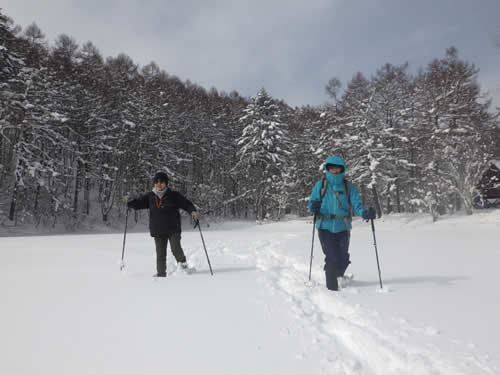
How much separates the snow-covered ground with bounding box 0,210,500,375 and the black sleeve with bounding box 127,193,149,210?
1.23 meters

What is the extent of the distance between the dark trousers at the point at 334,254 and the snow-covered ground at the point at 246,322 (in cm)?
22

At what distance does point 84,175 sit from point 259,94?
692 inches

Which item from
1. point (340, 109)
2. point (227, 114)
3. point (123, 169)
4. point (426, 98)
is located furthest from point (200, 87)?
point (426, 98)

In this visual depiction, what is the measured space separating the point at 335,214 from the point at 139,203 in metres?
3.69

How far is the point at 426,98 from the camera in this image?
20.8 metres

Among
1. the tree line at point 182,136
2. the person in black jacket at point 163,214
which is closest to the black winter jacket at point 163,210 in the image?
the person in black jacket at point 163,214

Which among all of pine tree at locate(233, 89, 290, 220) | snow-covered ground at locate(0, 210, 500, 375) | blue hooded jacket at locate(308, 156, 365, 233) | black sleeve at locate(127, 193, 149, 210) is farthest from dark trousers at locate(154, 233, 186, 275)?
pine tree at locate(233, 89, 290, 220)

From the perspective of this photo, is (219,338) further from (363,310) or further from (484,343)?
(484,343)

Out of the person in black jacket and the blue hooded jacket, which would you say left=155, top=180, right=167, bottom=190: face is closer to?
the person in black jacket

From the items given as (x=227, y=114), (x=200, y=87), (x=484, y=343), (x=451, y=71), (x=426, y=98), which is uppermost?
(x=200, y=87)

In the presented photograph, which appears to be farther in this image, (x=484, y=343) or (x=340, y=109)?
(x=340, y=109)

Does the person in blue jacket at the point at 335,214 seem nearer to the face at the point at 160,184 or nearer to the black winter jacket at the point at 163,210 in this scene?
the black winter jacket at the point at 163,210

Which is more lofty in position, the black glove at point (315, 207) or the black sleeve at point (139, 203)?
the black sleeve at point (139, 203)

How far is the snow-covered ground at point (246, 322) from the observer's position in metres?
2.03
